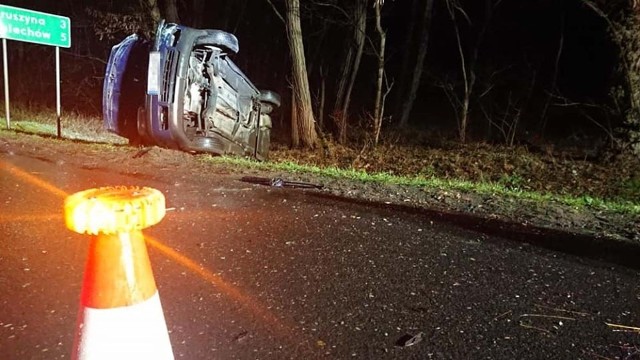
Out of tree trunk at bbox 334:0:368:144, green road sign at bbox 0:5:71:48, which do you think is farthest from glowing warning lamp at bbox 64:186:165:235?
tree trunk at bbox 334:0:368:144

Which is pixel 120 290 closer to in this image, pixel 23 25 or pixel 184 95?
pixel 184 95

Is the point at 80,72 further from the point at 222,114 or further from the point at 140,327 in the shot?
the point at 140,327

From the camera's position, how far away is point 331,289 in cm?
389

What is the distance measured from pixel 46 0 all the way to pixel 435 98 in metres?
20.6

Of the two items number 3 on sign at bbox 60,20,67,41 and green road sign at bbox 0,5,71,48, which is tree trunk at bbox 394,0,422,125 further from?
green road sign at bbox 0,5,71,48

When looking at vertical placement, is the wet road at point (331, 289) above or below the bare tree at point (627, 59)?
below

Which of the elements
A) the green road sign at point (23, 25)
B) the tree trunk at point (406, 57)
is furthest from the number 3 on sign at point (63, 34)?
the tree trunk at point (406, 57)

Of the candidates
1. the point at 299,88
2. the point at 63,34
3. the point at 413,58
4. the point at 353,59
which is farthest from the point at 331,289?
the point at 413,58

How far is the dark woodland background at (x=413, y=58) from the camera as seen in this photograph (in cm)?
1978

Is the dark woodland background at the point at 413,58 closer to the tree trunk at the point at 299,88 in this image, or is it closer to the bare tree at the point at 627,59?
the tree trunk at the point at 299,88

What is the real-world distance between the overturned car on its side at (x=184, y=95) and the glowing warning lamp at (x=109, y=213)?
7.79m

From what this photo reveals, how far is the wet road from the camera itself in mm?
3139

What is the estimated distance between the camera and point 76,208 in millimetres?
1479

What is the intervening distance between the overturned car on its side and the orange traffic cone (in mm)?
7734
